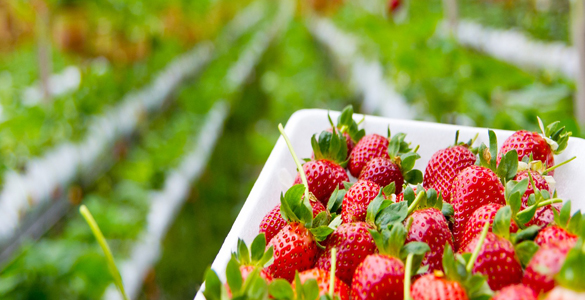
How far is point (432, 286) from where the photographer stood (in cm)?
42

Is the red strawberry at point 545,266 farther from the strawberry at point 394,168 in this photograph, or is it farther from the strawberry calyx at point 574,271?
the strawberry at point 394,168

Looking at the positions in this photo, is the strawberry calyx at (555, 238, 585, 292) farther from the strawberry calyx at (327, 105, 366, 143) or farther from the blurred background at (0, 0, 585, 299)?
the blurred background at (0, 0, 585, 299)

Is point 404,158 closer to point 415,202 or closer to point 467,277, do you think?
point 415,202

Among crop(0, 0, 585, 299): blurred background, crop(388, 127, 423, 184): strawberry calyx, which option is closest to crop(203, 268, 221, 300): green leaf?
crop(388, 127, 423, 184): strawberry calyx

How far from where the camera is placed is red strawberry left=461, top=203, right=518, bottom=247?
515 millimetres

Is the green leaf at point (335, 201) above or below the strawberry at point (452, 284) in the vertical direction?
below

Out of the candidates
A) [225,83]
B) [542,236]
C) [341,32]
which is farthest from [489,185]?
[341,32]

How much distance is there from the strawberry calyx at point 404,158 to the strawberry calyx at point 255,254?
28 centimetres

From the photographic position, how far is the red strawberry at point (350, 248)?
1.73 ft

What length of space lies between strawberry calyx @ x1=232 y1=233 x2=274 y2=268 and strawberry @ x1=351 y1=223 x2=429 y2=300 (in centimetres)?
10

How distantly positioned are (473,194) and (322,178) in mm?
204

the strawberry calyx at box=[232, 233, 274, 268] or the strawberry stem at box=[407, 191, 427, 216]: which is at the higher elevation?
Result: the strawberry stem at box=[407, 191, 427, 216]

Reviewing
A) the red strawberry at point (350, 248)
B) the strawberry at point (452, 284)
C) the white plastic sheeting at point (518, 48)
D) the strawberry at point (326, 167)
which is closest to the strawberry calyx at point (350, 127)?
the strawberry at point (326, 167)

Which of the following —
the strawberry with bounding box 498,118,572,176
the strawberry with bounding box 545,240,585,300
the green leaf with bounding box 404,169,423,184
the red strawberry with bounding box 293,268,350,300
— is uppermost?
the strawberry with bounding box 545,240,585,300
